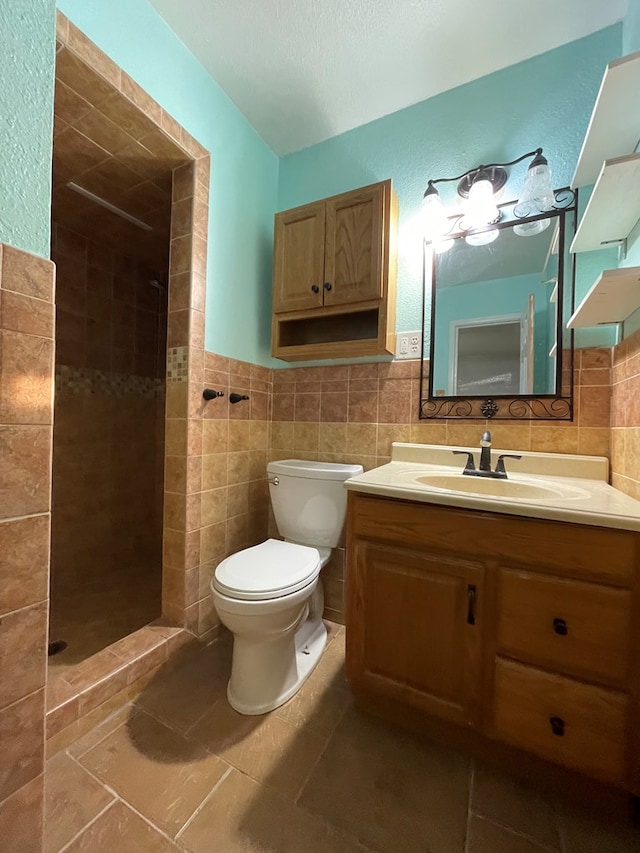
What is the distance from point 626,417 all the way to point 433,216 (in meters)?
1.09

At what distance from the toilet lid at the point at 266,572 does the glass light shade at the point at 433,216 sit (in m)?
1.49

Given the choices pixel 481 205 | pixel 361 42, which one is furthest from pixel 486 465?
pixel 361 42

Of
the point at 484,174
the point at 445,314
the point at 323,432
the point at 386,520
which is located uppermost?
the point at 484,174

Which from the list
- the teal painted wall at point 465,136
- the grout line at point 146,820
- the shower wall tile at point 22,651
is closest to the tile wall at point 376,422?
the teal painted wall at point 465,136

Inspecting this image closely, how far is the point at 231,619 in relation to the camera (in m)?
1.06

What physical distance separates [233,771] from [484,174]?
228 cm

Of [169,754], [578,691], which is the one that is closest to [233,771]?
[169,754]

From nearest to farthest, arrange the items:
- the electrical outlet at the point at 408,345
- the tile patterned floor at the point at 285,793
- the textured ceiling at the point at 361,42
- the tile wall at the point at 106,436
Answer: the tile patterned floor at the point at 285,793, the textured ceiling at the point at 361,42, the electrical outlet at the point at 408,345, the tile wall at the point at 106,436

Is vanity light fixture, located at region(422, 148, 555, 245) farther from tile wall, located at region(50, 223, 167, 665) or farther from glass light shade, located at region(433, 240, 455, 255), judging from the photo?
tile wall, located at region(50, 223, 167, 665)

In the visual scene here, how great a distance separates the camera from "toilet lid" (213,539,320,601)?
1032 mm

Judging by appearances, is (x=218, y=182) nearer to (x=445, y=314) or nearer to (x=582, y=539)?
(x=445, y=314)

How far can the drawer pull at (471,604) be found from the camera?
0.90 meters

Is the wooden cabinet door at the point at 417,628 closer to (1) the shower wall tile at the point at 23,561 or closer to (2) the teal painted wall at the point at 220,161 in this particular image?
(1) the shower wall tile at the point at 23,561

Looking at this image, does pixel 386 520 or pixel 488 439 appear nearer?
pixel 386 520
